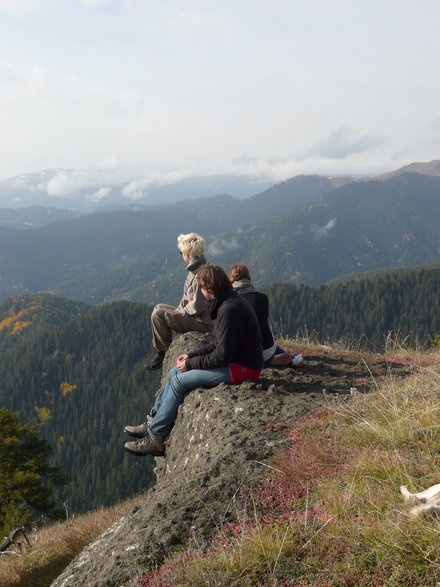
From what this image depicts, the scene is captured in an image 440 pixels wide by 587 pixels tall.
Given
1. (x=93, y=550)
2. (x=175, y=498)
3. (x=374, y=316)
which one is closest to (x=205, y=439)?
(x=175, y=498)

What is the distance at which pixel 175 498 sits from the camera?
4.52 meters

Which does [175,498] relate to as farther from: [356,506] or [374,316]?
[374,316]

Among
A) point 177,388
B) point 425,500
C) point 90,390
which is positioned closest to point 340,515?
point 425,500

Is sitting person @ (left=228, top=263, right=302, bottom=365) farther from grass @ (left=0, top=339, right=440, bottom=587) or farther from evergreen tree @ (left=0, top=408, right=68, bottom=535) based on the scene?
evergreen tree @ (left=0, top=408, right=68, bottom=535)

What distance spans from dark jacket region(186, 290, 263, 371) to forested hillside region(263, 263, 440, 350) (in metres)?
140

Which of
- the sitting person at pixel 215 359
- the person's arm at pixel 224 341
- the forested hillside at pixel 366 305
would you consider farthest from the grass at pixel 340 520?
the forested hillside at pixel 366 305

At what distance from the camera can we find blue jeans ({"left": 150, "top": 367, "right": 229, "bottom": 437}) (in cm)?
720

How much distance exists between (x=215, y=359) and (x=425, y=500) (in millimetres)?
3992

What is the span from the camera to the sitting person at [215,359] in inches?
262

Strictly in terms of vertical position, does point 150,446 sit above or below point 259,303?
below

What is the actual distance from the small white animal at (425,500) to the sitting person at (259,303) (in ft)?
17.8

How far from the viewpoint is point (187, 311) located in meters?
9.82

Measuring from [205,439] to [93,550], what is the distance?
6.98 ft

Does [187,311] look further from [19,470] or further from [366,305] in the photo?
[366,305]
